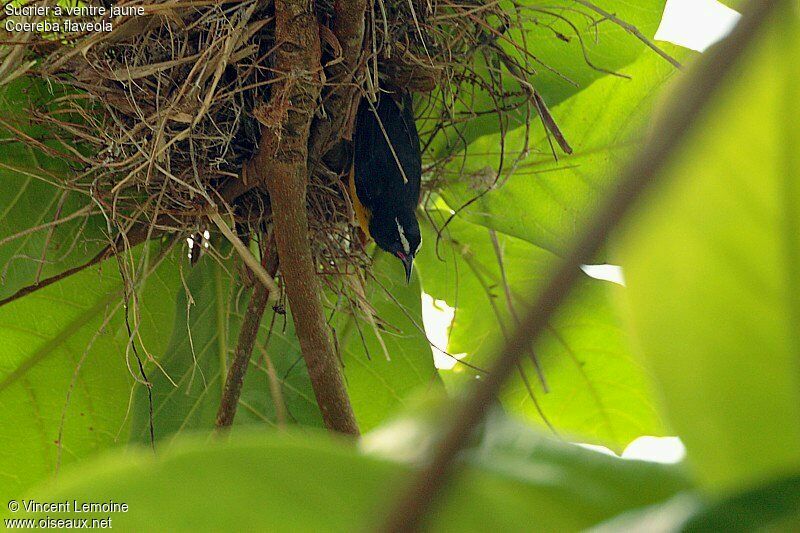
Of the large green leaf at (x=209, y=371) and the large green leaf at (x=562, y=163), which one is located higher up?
the large green leaf at (x=562, y=163)

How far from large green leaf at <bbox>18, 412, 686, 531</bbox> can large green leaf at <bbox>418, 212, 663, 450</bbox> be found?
117 cm

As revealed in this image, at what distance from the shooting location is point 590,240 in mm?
126

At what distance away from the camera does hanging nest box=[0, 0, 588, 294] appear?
44.1 inches

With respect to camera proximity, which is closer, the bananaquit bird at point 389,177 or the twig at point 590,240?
the twig at point 590,240

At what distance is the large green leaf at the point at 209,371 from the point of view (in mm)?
1305

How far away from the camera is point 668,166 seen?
0.44 feet

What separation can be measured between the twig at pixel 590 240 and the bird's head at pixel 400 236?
4.08 ft

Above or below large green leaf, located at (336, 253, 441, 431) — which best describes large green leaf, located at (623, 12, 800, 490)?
below

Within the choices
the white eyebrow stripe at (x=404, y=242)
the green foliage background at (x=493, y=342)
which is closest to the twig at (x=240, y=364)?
the green foliage background at (x=493, y=342)

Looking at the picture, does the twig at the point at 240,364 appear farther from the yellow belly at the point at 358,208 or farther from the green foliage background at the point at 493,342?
the yellow belly at the point at 358,208

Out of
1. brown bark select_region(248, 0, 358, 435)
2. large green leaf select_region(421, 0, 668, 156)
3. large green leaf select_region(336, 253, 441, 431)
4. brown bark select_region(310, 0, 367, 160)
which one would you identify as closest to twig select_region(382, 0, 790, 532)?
brown bark select_region(248, 0, 358, 435)

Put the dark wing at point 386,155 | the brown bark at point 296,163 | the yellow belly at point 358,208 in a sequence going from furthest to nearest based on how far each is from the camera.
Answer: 1. the yellow belly at point 358,208
2. the dark wing at point 386,155
3. the brown bark at point 296,163

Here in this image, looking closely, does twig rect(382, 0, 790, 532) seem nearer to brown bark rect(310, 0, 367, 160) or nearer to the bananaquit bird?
brown bark rect(310, 0, 367, 160)

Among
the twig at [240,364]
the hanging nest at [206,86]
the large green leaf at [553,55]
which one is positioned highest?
the large green leaf at [553,55]
